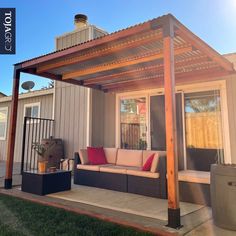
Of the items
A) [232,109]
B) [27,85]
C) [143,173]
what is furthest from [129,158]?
[27,85]

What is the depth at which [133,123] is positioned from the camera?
262 inches

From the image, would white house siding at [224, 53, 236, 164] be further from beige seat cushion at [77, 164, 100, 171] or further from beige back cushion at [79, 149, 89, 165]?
beige back cushion at [79, 149, 89, 165]

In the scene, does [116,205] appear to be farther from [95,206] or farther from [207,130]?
[207,130]

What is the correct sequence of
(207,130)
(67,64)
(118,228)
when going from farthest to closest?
1. (207,130)
2. (67,64)
3. (118,228)

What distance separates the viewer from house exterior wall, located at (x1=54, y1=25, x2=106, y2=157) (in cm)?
704

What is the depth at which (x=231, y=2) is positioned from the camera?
569cm

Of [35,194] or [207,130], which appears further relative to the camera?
[207,130]

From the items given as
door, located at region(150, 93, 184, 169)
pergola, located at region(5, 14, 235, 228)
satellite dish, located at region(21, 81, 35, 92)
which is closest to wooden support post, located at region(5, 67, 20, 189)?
pergola, located at region(5, 14, 235, 228)

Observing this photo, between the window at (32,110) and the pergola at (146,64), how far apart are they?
13.9 ft

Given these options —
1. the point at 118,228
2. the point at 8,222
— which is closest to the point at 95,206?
the point at 118,228

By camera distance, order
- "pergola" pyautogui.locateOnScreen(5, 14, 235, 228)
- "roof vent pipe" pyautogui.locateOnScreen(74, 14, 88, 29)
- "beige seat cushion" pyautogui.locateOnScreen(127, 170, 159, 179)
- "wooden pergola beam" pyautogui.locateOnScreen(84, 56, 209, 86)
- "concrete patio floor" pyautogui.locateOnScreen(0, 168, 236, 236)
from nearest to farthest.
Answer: "concrete patio floor" pyautogui.locateOnScreen(0, 168, 236, 236)
"pergola" pyautogui.locateOnScreen(5, 14, 235, 228)
"beige seat cushion" pyautogui.locateOnScreen(127, 170, 159, 179)
"wooden pergola beam" pyautogui.locateOnScreen(84, 56, 209, 86)
"roof vent pipe" pyautogui.locateOnScreen(74, 14, 88, 29)

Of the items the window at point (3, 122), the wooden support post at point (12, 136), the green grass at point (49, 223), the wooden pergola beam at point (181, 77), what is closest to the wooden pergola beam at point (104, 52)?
the wooden support post at point (12, 136)

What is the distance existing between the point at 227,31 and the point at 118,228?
6543 mm

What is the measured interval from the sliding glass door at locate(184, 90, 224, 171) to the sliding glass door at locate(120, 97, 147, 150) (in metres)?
1.26
